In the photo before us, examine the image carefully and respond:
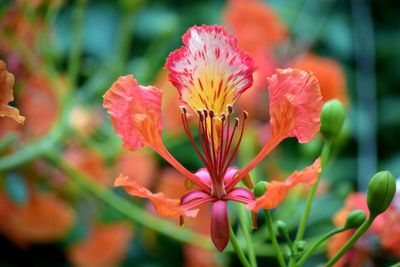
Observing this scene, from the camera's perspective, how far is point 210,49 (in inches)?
25.5

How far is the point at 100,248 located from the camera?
1.32m

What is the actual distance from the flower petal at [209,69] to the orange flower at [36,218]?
1.96 feet

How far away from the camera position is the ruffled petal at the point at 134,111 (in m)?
0.62

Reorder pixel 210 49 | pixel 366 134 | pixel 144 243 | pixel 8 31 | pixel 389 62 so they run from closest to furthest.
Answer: pixel 210 49 < pixel 8 31 < pixel 144 243 < pixel 366 134 < pixel 389 62

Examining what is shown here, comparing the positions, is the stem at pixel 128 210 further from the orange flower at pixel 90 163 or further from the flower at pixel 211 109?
the flower at pixel 211 109

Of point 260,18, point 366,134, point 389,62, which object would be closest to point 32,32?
point 260,18

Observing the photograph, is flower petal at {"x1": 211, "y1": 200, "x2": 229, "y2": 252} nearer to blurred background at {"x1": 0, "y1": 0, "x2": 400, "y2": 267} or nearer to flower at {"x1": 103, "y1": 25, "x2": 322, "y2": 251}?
flower at {"x1": 103, "y1": 25, "x2": 322, "y2": 251}

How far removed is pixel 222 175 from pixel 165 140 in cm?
65

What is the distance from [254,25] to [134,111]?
0.78 m

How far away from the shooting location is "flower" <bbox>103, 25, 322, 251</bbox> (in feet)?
2.03

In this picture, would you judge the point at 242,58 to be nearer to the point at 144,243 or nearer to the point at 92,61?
the point at 144,243

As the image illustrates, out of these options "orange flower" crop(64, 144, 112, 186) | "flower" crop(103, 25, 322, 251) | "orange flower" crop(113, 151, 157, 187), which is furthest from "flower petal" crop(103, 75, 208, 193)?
"orange flower" crop(113, 151, 157, 187)

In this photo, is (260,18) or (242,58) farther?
(260,18)

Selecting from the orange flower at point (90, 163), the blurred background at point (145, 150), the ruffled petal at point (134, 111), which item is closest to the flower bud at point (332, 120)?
the blurred background at point (145, 150)
